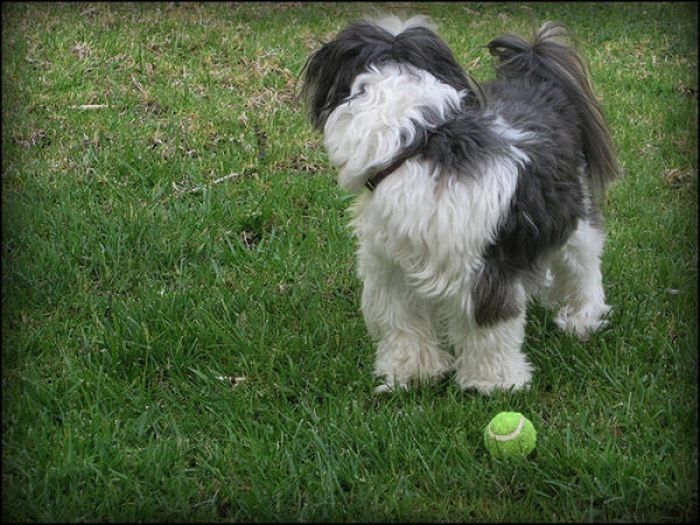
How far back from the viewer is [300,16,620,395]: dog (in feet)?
10.4

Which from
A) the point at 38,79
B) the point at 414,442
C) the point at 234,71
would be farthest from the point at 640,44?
the point at 414,442

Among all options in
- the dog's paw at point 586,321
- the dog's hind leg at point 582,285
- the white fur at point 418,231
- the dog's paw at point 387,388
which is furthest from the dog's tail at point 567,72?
the dog's paw at point 387,388

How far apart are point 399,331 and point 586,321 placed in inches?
37.3

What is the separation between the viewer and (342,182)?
3322mm

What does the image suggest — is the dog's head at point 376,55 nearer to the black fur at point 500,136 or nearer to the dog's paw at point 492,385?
the black fur at point 500,136

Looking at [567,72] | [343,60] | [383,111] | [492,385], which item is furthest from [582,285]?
[343,60]

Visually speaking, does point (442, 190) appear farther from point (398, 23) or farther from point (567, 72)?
point (567, 72)

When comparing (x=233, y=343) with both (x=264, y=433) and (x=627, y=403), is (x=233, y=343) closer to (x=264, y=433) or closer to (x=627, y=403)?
(x=264, y=433)

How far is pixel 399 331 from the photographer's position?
144 inches

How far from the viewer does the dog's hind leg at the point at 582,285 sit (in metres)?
3.96

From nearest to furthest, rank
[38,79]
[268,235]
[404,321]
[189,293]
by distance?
[404,321] < [189,293] < [268,235] < [38,79]

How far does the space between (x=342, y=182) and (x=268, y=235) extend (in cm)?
163

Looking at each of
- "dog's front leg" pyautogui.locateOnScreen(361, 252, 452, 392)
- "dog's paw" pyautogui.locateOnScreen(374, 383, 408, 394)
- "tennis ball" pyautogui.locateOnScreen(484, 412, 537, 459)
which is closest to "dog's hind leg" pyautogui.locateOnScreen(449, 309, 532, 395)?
"dog's front leg" pyautogui.locateOnScreen(361, 252, 452, 392)

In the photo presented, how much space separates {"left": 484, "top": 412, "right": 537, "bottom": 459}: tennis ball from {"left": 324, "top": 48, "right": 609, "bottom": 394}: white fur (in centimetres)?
38
